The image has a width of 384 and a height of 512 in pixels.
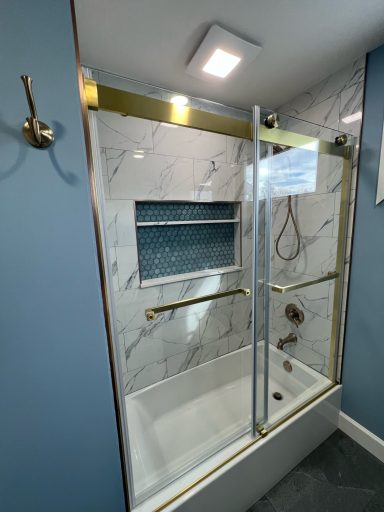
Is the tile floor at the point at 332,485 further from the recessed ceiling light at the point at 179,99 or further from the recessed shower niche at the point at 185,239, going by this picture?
the recessed ceiling light at the point at 179,99

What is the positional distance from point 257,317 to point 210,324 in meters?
0.72

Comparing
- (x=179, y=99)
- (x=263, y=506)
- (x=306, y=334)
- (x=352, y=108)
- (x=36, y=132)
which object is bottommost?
(x=263, y=506)

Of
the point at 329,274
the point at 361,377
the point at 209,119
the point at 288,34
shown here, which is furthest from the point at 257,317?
the point at 288,34

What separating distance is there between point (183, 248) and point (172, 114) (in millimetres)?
1012

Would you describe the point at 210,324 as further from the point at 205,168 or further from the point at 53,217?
the point at 53,217

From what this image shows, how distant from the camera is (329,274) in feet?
4.60

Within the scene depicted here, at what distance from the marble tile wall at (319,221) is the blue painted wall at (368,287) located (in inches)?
1.8

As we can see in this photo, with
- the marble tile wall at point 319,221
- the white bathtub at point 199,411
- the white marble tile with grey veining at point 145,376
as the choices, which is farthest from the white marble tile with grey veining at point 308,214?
the white marble tile with grey veining at point 145,376

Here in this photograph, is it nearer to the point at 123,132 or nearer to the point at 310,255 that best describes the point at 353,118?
the point at 310,255

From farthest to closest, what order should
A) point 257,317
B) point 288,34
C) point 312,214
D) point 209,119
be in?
point 312,214, point 257,317, point 288,34, point 209,119

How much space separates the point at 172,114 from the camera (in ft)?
2.60

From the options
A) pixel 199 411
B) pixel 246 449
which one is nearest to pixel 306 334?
pixel 246 449

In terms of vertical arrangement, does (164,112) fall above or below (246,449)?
above

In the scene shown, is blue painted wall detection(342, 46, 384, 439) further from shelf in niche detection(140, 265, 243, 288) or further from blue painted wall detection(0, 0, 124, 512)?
blue painted wall detection(0, 0, 124, 512)
